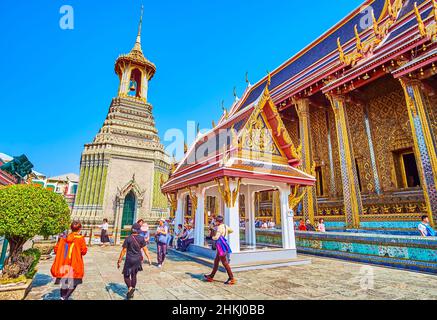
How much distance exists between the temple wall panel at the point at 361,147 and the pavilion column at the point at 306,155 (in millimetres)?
2410

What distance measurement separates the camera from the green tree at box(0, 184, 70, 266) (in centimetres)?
393

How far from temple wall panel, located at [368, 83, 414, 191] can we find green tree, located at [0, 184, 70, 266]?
13.3 meters

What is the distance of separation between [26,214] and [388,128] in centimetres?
1431

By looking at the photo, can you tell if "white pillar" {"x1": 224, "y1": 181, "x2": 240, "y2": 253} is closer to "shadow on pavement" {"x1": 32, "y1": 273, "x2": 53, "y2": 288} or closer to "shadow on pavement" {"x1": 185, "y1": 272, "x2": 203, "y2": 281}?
"shadow on pavement" {"x1": 185, "y1": 272, "x2": 203, "y2": 281}

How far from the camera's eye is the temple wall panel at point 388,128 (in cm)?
1099

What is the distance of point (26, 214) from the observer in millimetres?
4051

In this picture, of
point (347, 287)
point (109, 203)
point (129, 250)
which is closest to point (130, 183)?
point (109, 203)

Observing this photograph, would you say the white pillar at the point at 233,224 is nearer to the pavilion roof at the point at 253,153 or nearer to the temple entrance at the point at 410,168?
the pavilion roof at the point at 253,153

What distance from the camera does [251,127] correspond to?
7559 millimetres

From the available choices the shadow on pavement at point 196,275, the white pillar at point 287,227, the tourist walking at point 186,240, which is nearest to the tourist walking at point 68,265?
the shadow on pavement at point 196,275

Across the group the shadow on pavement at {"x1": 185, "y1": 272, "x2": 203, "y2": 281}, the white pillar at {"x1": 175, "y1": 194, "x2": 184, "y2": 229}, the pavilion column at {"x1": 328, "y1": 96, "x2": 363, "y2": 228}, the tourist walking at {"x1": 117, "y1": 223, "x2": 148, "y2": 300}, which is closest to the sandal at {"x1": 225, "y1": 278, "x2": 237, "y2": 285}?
the shadow on pavement at {"x1": 185, "y1": 272, "x2": 203, "y2": 281}
